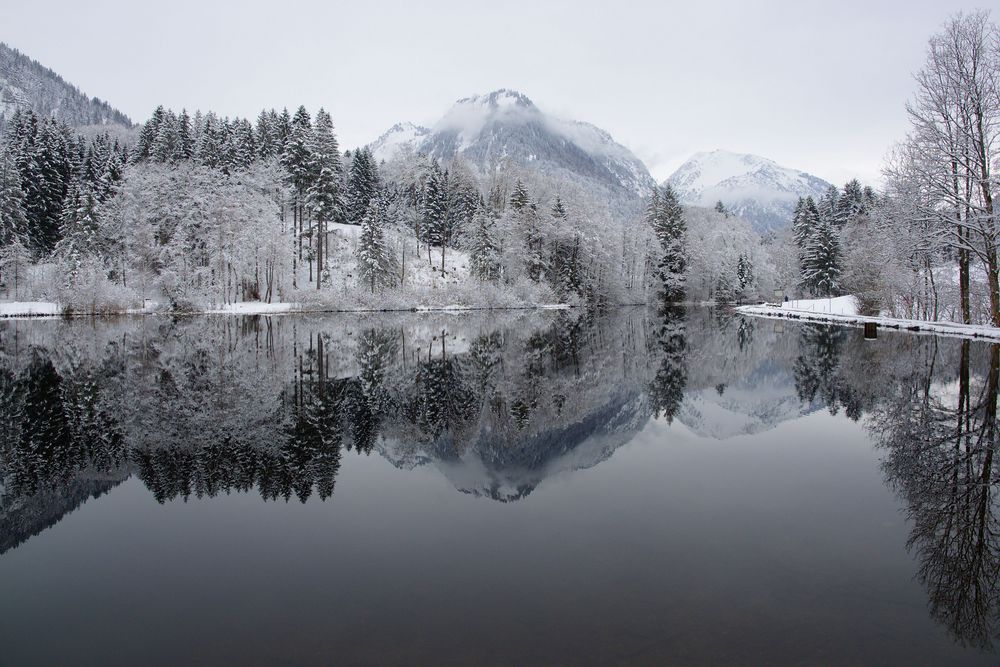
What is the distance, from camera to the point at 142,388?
47.9ft

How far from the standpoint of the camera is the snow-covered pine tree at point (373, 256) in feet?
184

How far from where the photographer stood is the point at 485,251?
6266 cm

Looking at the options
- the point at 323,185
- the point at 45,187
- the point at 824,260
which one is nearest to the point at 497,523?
the point at 323,185

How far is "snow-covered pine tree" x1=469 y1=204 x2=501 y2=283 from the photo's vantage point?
61.9 metres

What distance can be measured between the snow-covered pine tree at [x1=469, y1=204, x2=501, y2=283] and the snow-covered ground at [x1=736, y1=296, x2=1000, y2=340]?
2546 cm

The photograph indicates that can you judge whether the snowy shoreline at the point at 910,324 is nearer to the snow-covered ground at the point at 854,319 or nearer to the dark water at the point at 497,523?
the snow-covered ground at the point at 854,319

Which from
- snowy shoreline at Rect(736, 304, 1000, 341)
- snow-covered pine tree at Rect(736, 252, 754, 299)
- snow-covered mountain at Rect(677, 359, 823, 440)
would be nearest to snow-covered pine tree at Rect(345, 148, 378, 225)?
snowy shoreline at Rect(736, 304, 1000, 341)

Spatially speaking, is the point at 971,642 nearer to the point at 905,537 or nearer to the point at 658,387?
the point at 905,537

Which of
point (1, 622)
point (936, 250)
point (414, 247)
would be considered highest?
point (414, 247)

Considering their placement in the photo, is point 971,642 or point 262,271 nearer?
point 971,642

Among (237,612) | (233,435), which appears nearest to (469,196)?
(233,435)

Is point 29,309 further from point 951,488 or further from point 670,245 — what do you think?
point 670,245

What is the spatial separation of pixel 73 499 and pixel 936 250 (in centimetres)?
3210

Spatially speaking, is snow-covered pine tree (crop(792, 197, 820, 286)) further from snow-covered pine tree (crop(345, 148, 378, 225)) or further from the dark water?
the dark water
